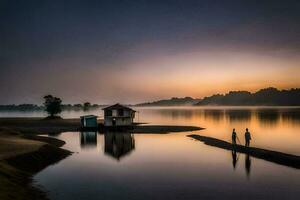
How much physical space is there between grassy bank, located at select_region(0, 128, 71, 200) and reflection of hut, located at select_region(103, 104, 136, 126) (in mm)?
42920

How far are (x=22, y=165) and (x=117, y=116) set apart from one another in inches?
2277

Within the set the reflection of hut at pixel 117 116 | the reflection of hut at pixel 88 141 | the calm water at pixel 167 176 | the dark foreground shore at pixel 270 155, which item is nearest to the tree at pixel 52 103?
the reflection of hut at pixel 117 116

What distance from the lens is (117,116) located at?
91.6m

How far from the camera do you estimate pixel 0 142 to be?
146 ft

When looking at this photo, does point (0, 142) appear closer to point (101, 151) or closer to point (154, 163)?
point (101, 151)

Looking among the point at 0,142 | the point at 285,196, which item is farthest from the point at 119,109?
the point at 285,196

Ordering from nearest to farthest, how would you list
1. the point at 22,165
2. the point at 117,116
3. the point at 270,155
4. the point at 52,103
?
1. the point at 22,165
2. the point at 270,155
3. the point at 117,116
4. the point at 52,103

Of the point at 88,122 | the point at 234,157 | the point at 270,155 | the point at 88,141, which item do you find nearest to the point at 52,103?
the point at 88,122

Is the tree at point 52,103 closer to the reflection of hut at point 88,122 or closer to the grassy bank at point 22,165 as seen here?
the reflection of hut at point 88,122

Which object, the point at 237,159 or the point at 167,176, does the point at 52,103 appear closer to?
the point at 237,159

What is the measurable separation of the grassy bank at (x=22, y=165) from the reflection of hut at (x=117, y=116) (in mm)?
42920

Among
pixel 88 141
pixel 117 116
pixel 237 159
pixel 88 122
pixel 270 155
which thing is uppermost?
pixel 117 116

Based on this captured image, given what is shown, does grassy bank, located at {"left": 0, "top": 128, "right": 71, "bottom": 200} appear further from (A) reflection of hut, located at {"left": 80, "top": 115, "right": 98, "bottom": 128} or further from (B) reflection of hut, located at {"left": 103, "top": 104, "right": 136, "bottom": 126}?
(A) reflection of hut, located at {"left": 80, "top": 115, "right": 98, "bottom": 128}

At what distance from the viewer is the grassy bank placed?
2297cm
